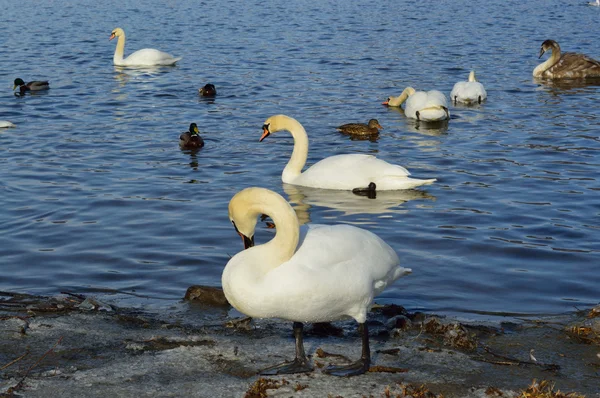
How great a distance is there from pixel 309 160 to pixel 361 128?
1439 millimetres

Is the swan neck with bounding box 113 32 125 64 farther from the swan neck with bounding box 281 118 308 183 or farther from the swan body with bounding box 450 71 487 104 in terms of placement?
the swan neck with bounding box 281 118 308 183

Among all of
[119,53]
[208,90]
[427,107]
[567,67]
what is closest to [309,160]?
[427,107]

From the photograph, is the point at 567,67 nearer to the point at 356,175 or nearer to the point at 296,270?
the point at 356,175

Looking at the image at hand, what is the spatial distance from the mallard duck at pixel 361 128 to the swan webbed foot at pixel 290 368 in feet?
33.1

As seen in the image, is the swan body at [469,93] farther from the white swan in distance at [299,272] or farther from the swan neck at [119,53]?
the white swan in distance at [299,272]

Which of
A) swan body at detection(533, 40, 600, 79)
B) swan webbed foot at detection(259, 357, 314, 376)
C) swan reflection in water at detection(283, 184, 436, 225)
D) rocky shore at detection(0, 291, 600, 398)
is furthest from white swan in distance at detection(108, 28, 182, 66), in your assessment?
swan webbed foot at detection(259, 357, 314, 376)

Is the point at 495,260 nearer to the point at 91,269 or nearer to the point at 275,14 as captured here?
the point at 91,269

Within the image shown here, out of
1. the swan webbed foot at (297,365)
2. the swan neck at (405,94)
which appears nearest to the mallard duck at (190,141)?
the swan neck at (405,94)

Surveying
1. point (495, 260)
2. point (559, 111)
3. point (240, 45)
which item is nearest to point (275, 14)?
point (240, 45)

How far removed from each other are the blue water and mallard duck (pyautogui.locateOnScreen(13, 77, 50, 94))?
1.17 ft

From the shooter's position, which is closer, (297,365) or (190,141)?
(297,365)

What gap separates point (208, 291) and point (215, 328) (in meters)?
1.02

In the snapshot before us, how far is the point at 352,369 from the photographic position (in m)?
6.41

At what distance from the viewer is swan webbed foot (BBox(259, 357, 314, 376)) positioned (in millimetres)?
6340
